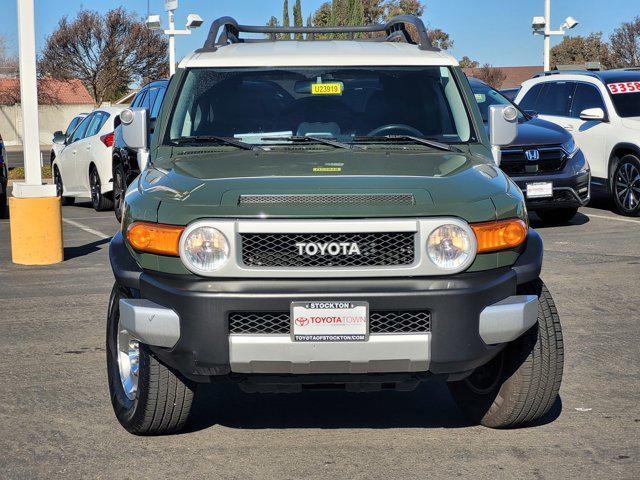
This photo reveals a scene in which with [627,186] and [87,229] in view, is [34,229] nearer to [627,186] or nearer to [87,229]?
[87,229]

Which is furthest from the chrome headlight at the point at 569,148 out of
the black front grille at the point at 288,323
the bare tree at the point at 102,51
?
the bare tree at the point at 102,51

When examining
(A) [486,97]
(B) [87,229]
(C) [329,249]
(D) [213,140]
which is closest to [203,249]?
(C) [329,249]

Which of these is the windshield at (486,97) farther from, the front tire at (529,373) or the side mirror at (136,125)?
the front tire at (529,373)

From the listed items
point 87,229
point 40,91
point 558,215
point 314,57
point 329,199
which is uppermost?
point 40,91

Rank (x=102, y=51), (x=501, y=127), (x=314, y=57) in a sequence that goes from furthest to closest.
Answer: (x=102, y=51)
(x=314, y=57)
(x=501, y=127)

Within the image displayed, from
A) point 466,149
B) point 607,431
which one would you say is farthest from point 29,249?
point 607,431

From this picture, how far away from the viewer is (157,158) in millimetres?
5855

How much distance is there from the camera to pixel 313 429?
17.8 ft

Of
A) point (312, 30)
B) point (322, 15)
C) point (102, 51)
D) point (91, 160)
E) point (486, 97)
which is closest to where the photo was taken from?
point (312, 30)

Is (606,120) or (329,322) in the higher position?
(606,120)

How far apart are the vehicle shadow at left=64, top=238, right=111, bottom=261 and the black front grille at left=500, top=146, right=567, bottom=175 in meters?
4.65

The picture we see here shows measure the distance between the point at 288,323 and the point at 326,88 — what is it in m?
1.99

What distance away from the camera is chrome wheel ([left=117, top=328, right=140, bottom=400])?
5325 mm

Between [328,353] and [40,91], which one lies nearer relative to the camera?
[328,353]
